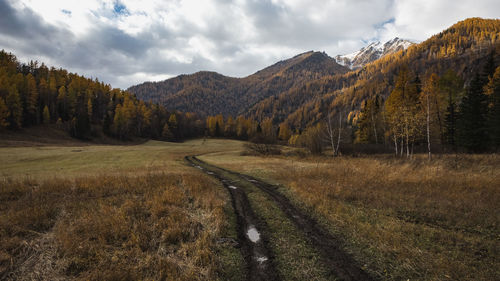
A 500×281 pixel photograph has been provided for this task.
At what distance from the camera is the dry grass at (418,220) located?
5.99 meters

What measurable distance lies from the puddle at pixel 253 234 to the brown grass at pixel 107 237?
4.21ft

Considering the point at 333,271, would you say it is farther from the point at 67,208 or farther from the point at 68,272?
the point at 67,208

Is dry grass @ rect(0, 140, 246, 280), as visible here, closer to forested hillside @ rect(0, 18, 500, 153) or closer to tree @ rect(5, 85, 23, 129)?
forested hillside @ rect(0, 18, 500, 153)

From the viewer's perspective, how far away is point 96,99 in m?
109

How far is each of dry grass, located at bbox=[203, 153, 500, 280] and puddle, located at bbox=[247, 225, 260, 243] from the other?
131 inches

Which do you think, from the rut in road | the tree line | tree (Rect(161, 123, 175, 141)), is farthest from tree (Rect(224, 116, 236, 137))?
the rut in road

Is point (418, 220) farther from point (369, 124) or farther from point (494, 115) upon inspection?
point (369, 124)

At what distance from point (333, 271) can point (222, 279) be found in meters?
3.29

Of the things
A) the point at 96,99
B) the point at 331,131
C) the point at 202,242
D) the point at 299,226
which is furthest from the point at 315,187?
the point at 96,99

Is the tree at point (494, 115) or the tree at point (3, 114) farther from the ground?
the tree at point (3, 114)

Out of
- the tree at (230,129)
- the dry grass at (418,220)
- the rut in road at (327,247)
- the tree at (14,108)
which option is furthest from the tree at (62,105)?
the rut in road at (327,247)

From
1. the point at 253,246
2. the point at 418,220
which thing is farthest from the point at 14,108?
the point at 418,220

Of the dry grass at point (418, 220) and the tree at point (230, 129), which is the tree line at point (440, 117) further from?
the tree at point (230, 129)

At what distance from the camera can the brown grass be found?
5.64 m
